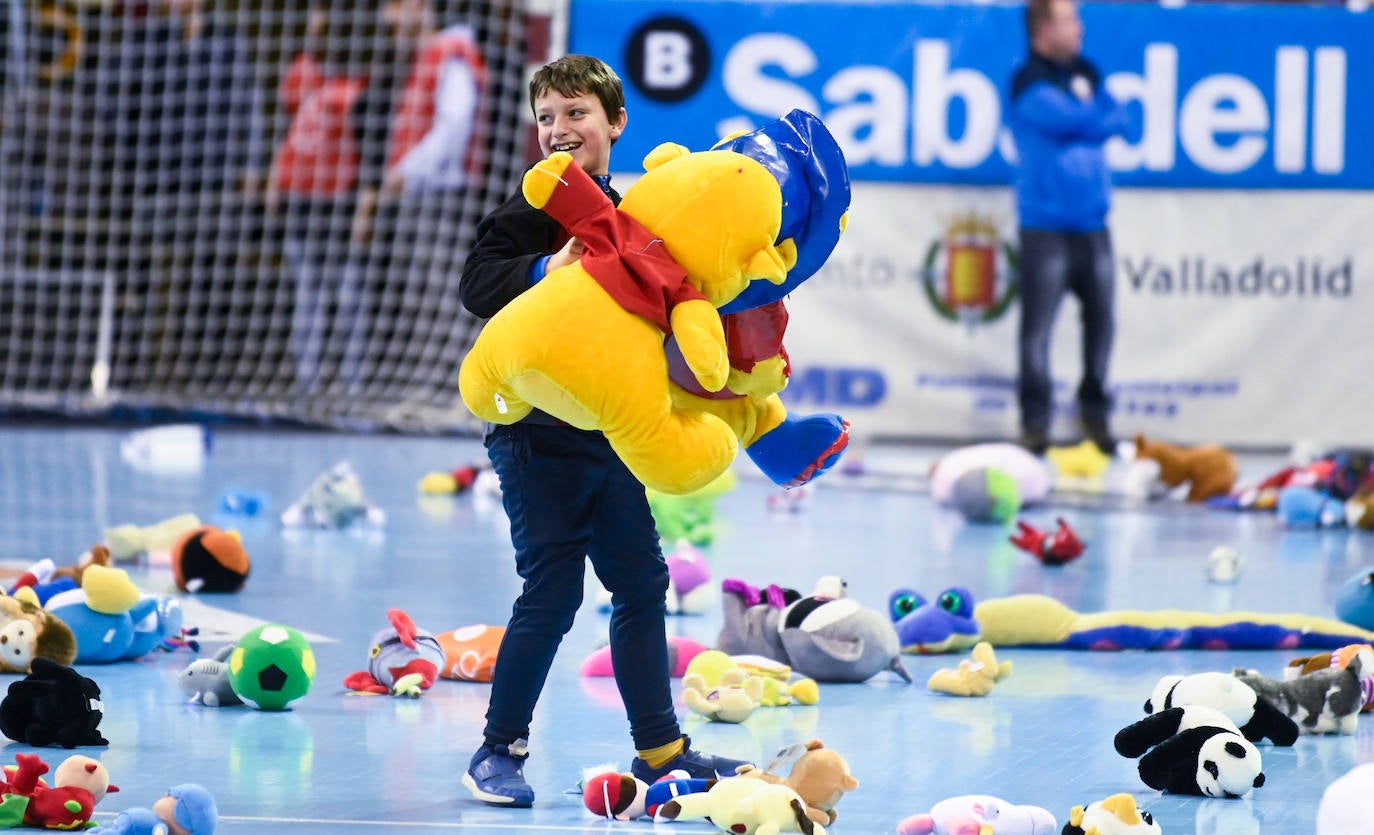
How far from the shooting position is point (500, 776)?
9.28 feet

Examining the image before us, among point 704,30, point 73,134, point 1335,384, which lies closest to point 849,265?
point 704,30

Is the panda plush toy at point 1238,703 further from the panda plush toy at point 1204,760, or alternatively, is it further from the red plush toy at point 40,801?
the red plush toy at point 40,801

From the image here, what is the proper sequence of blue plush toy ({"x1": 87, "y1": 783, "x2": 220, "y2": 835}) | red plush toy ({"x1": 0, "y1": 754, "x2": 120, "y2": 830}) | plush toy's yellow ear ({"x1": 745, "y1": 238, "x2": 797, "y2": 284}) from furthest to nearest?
plush toy's yellow ear ({"x1": 745, "y1": 238, "x2": 797, "y2": 284}) < red plush toy ({"x1": 0, "y1": 754, "x2": 120, "y2": 830}) < blue plush toy ({"x1": 87, "y1": 783, "x2": 220, "y2": 835})

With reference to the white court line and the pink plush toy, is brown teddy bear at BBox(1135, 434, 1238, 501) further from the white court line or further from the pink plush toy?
the white court line

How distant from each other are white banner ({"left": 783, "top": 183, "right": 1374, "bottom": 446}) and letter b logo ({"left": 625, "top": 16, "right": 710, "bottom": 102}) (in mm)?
1013

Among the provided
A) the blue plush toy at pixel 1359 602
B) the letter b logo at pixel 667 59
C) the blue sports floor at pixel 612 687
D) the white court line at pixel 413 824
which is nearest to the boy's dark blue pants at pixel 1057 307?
the blue sports floor at pixel 612 687

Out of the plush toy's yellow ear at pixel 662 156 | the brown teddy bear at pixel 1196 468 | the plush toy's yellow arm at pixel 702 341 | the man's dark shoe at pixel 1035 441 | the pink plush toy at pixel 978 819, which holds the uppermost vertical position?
the plush toy's yellow ear at pixel 662 156

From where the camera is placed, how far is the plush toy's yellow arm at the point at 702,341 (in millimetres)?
2539

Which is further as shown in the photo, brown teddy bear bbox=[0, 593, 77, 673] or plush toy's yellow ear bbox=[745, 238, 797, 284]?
brown teddy bear bbox=[0, 593, 77, 673]

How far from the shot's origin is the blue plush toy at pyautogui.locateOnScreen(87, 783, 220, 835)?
246 centimetres

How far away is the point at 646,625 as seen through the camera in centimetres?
290

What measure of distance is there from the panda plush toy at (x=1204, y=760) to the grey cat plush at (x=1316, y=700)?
0.36 meters

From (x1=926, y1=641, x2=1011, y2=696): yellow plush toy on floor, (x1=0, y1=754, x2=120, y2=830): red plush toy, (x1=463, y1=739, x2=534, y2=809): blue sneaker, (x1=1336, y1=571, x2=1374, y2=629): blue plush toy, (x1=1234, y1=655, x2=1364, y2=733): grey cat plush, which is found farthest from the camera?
(x1=1336, y1=571, x2=1374, y2=629): blue plush toy

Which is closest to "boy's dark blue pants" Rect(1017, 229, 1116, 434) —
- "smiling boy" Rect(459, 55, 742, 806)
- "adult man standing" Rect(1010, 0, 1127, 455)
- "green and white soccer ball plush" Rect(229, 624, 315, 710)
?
"adult man standing" Rect(1010, 0, 1127, 455)
